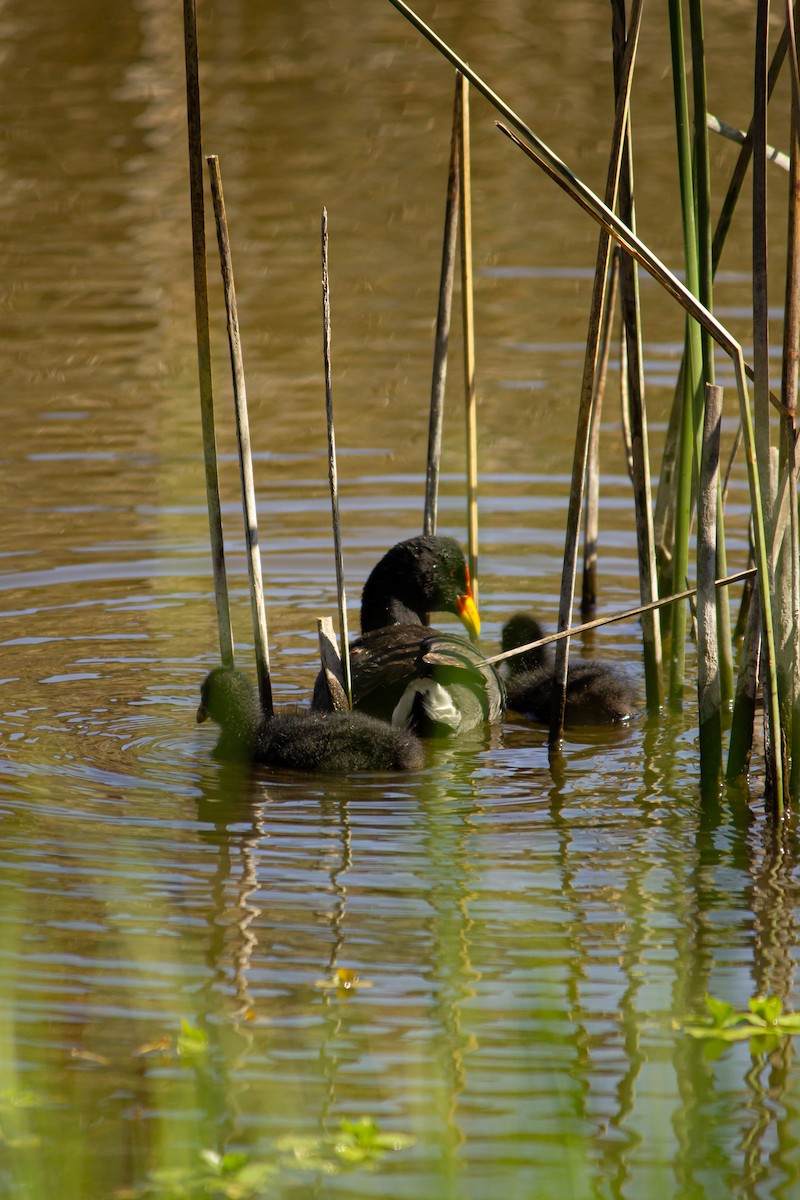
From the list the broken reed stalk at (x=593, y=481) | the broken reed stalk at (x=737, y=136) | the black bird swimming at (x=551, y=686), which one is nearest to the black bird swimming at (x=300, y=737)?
the black bird swimming at (x=551, y=686)

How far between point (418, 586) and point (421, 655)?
80 cm

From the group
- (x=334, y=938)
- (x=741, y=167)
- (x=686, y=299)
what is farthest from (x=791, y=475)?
(x=334, y=938)

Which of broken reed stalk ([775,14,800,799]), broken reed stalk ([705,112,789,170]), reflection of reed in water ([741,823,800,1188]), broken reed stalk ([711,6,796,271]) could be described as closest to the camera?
reflection of reed in water ([741,823,800,1188])

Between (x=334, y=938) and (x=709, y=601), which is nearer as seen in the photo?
(x=334, y=938)

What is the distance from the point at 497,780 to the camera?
5699mm

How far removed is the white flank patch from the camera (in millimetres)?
6000

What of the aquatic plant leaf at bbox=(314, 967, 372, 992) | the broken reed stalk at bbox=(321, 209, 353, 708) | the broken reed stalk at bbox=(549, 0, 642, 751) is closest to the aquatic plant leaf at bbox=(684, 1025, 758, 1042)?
the aquatic plant leaf at bbox=(314, 967, 372, 992)

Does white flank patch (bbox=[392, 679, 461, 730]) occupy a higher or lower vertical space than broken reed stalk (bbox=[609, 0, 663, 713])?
lower

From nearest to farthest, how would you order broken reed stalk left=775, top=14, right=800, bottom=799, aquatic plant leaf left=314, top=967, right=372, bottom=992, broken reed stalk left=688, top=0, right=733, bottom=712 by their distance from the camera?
aquatic plant leaf left=314, top=967, right=372, bottom=992 < broken reed stalk left=775, top=14, right=800, bottom=799 < broken reed stalk left=688, top=0, right=733, bottom=712

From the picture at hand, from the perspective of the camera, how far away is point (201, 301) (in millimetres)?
5168

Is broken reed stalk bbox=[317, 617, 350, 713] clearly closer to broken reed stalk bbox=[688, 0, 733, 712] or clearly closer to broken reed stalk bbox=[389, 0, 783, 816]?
broken reed stalk bbox=[688, 0, 733, 712]

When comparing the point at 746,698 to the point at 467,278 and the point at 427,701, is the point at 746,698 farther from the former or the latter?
the point at 467,278

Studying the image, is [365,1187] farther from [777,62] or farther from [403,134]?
[403,134]

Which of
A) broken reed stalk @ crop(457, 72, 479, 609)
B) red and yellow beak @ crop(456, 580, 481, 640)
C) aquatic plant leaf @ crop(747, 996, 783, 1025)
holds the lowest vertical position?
aquatic plant leaf @ crop(747, 996, 783, 1025)
